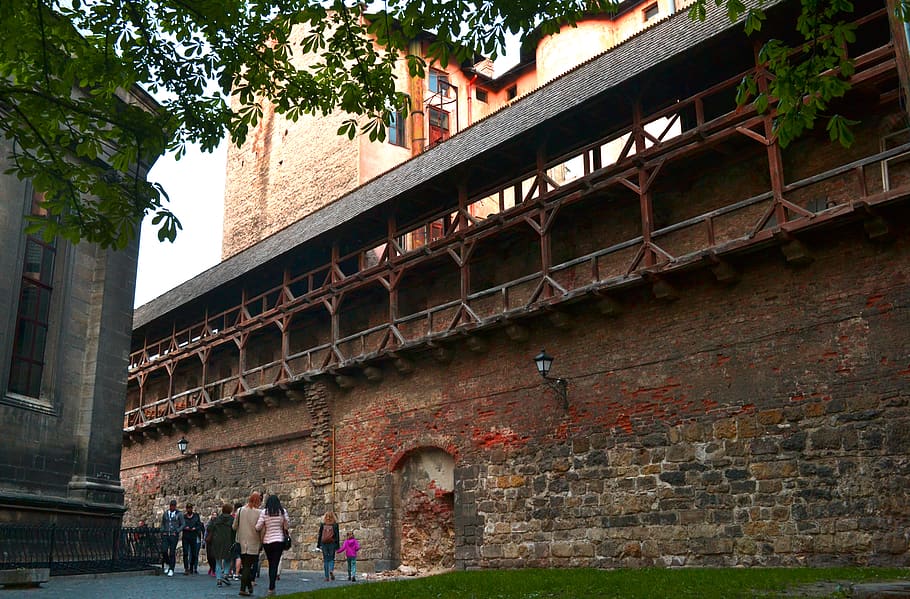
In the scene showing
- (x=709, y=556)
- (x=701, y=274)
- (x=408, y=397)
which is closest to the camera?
(x=709, y=556)

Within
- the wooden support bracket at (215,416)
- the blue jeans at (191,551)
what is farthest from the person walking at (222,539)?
the wooden support bracket at (215,416)

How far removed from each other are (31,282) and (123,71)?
955 cm

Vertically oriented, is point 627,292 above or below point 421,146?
below

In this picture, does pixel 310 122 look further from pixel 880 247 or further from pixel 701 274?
pixel 880 247

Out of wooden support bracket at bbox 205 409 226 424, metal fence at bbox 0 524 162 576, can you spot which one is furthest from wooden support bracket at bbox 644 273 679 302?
wooden support bracket at bbox 205 409 226 424

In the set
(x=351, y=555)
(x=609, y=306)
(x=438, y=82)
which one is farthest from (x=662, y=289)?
(x=438, y=82)

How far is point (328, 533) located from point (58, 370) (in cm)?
571

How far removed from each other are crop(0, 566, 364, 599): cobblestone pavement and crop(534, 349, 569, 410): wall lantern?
16.8 feet

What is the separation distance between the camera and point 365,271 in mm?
20969

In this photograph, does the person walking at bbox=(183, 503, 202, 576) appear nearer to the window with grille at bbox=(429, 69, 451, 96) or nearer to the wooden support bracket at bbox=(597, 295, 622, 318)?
the wooden support bracket at bbox=(597, 295, 622, 318)

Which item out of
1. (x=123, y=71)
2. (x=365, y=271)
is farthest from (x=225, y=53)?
(x=365, y=271)

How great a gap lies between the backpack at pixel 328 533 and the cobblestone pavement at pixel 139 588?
3.49ft

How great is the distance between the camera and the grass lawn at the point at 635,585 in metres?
9.01

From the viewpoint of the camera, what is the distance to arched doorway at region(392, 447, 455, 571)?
1836 cm
